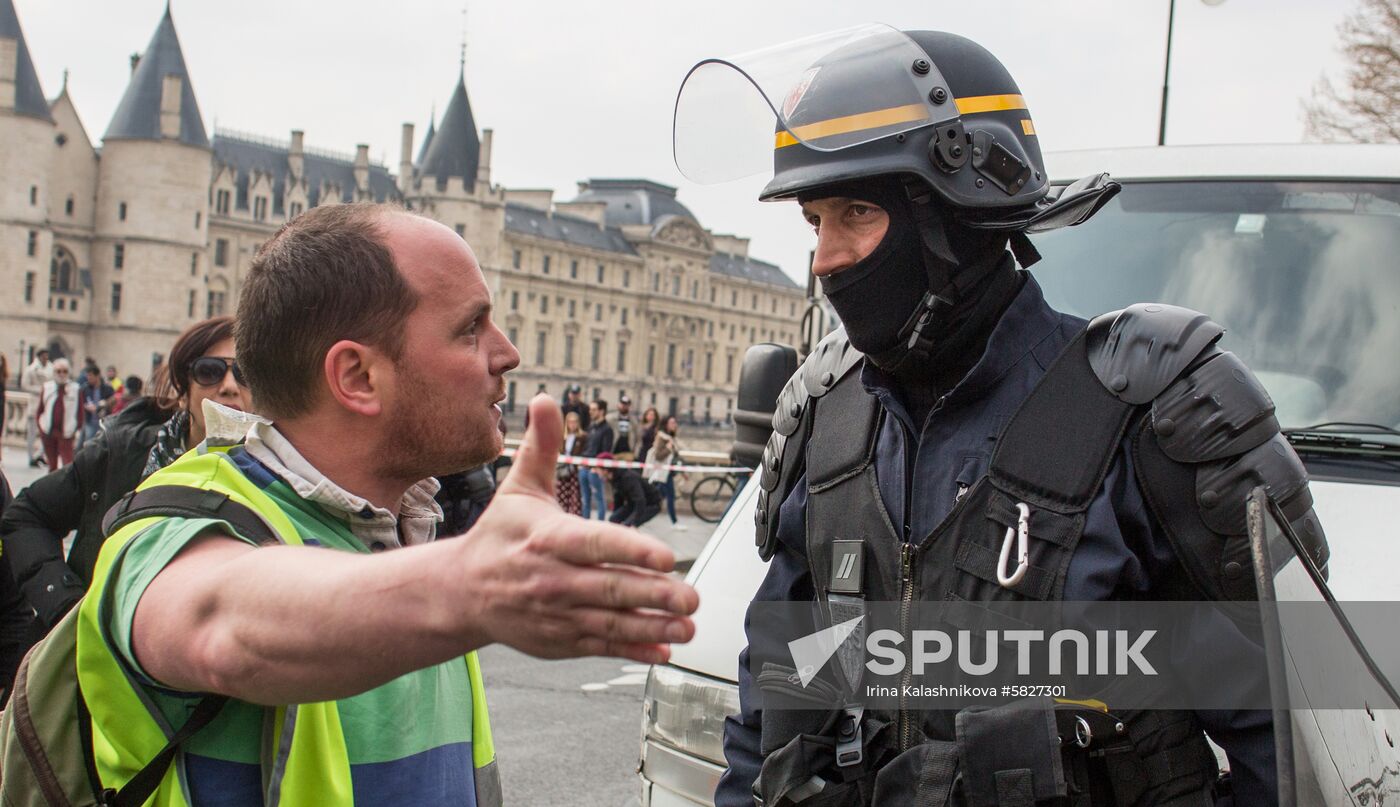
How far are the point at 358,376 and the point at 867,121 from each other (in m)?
1.07

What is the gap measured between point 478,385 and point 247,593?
1.70 ft

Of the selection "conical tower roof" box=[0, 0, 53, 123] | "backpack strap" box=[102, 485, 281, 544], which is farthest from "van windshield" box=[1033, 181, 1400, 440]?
"conical tower roof" box=[0, 0, 53, 123]

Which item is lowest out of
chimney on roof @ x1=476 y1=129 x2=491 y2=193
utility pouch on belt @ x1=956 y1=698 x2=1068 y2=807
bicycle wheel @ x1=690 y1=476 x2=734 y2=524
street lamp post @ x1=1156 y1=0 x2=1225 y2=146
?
bicycle wheel @ x1=690 y1=476 x2=734 y2=524

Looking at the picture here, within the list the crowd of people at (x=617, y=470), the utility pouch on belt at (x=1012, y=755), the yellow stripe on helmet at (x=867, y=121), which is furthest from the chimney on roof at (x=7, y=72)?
the utility pouch on belt at (x=1012, y=755)

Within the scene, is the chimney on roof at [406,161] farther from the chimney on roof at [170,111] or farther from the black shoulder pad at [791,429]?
the black shoulder pad at [791,429]

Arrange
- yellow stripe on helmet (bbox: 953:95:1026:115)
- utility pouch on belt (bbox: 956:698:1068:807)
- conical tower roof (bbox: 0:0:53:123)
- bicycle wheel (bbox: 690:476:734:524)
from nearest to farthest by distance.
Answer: utility pouch on belt (bbox: 956:698:1068:807)
yellow stripe on helmet (bbox: 953:95:1026:115)
bicycle wheel (bbox: 690:476:734:524)
conical tower roof (bbox: 0:0:53:123)

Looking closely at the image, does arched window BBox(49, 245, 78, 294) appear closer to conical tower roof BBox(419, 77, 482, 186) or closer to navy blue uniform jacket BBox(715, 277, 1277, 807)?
conical tower roof BBox(419, 77, 482, 186)

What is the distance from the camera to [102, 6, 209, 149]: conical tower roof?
72.4 meters

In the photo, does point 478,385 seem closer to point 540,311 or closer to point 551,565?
point 551,565

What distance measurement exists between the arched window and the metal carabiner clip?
7911 centimetres

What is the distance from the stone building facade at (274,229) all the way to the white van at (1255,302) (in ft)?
130

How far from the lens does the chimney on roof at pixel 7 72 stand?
223ft

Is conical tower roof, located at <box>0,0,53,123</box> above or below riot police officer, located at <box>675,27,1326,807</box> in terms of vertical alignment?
above

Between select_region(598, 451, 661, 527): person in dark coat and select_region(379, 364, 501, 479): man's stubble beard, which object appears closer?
select_region(379, 364, 501, 479): man's stubble beard
